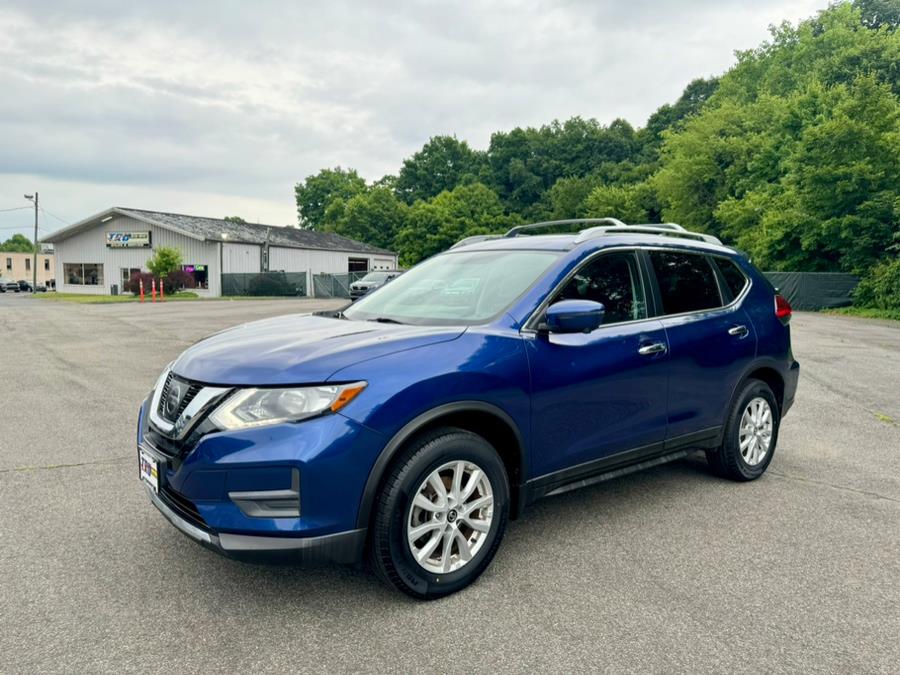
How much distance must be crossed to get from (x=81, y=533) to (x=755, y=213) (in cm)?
3876

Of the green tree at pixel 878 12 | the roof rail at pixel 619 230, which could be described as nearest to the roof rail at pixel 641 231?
the roof rail at pixel 619 230

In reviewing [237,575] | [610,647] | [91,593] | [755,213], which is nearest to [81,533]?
[91,593]

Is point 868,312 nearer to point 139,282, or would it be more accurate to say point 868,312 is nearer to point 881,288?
point 881,288

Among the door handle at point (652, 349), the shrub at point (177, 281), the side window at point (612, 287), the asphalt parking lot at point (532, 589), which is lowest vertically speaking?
the asphalt parking lot at point (532, 589)

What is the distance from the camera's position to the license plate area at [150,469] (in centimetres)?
294

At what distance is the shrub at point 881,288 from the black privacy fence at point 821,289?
2.12ft

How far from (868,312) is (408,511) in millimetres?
27809

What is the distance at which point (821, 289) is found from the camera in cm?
2758

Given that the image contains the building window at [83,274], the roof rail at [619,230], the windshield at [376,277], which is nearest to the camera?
the roof rail at [619,230]

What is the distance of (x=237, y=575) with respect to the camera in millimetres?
3168

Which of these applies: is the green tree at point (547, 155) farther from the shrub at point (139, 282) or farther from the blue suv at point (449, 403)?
the blue suv at point (449, 403)

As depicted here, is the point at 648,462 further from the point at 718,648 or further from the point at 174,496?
the point at 174,496

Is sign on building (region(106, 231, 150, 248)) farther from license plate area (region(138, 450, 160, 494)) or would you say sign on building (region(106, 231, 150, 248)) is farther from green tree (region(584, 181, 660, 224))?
license plate area (region(138, 450, 160, 494))

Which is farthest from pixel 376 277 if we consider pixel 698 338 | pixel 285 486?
pixel 285 486
